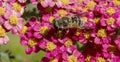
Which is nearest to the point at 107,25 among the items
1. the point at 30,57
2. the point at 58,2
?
the point at 58,2

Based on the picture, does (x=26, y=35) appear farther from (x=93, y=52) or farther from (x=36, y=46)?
(x=93, y=52)

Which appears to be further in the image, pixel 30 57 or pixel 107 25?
pixel 30 57

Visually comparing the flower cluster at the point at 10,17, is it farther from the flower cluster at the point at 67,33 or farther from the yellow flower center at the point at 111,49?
the yellow flower center at the point at 111,49

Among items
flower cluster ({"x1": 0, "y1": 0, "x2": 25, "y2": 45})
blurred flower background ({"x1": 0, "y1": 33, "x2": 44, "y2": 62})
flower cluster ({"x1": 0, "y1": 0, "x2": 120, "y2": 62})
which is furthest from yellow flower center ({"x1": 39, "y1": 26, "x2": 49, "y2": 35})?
blurred flower background ({"x1": 0, "y1": 33, "x2": 44, "y2": 62})

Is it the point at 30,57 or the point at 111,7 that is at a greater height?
the point at 111,7

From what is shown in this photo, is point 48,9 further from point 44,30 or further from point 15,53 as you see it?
point 15,53

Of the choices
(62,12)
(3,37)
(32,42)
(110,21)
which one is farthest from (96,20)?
(3,37)

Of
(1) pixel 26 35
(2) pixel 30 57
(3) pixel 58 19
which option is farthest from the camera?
(2) pixel 30 57
